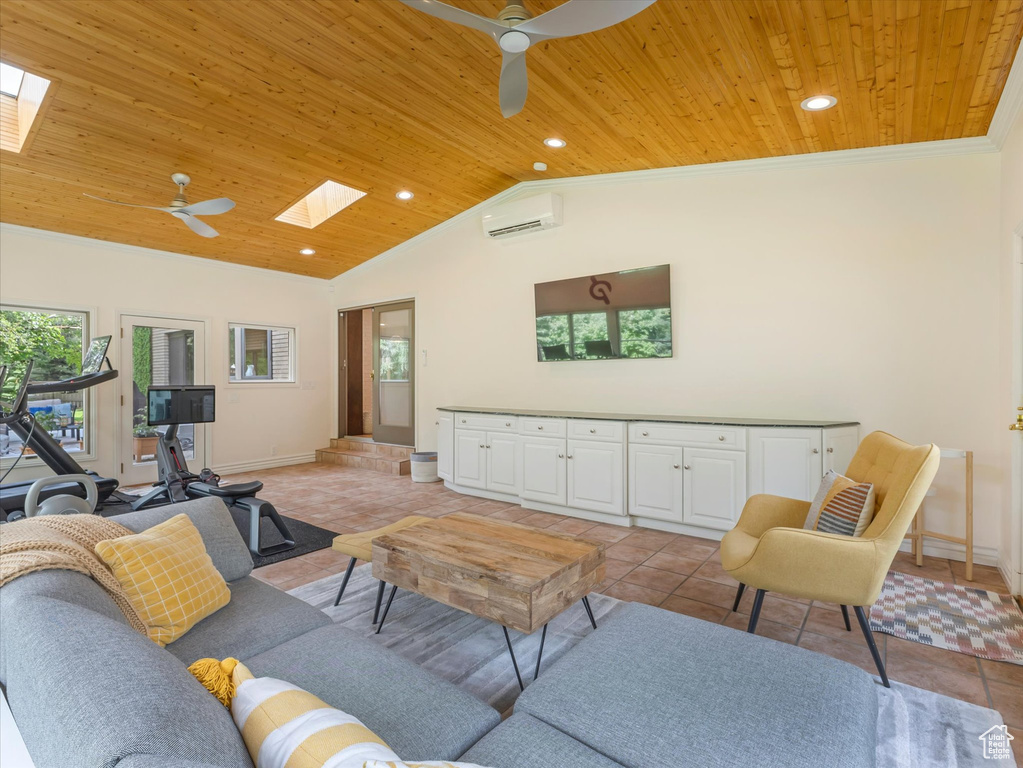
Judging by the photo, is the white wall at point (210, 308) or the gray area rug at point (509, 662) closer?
the gray area rug at point (509, 662)

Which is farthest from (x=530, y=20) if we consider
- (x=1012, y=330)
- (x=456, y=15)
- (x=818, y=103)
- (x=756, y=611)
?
(x=1012, y=330)

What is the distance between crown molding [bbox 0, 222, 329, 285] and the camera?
203 inches

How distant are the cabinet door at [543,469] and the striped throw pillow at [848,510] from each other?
250 cm

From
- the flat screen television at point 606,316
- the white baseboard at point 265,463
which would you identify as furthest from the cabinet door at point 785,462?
the white baseboard at point 265,463

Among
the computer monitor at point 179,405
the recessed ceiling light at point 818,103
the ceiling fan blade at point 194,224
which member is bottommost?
the computer monitor at point 179,405

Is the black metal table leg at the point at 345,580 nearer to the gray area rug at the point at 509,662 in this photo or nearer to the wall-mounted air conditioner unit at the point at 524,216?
the gray area rug at the point at 509,662

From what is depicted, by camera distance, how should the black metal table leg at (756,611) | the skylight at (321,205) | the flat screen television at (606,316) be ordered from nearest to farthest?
the black metal table leg at (756,611), the flat screen television at (606,316), the skylight at (321,205)

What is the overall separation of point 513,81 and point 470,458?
3662 millimetres

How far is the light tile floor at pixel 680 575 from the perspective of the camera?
219cm

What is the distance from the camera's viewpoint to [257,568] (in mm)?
3455

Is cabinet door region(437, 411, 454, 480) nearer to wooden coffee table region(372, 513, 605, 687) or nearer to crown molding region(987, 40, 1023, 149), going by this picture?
wooden coffee table region(372, 513, 605, 687)

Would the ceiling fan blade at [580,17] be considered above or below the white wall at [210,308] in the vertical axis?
above

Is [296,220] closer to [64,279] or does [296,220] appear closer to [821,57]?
[64,279]

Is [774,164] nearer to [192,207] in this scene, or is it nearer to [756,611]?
[756,611]
